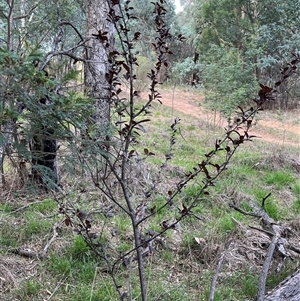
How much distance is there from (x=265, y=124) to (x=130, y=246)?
10.2m

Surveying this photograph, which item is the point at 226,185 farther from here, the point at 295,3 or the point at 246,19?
the point at 246,19

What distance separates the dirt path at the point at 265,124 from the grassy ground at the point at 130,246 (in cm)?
513

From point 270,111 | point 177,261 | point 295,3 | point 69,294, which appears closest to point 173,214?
point 177,261

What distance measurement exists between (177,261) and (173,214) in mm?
699

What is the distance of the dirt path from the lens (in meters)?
10.2

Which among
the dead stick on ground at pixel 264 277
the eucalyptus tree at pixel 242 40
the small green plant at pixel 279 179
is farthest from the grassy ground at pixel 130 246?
the eucalyptus tree at pixel 242 40

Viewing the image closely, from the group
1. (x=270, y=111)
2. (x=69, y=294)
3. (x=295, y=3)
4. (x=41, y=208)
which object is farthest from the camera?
(x=270, y=111)

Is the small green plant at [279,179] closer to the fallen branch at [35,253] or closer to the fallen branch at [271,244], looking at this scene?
the fallen branch at [271,244]

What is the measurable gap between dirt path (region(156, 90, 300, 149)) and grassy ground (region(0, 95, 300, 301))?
202 inches

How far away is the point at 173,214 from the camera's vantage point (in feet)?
11.7

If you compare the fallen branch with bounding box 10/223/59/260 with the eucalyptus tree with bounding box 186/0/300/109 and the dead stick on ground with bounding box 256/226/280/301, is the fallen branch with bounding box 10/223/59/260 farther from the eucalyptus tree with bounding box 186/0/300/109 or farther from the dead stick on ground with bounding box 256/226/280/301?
the eucalyptus tree with bounding box 186/0/300/109

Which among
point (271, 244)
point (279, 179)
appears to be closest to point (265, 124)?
point (279, 179)

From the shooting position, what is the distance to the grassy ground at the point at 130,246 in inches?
95.4

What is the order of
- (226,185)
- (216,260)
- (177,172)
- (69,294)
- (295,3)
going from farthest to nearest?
1. (295,3)
2. (177,172)
3. (226,185)
4. (216,260)
5. (69,294)
